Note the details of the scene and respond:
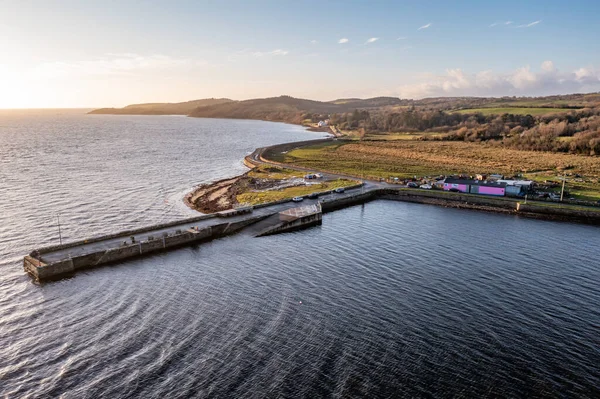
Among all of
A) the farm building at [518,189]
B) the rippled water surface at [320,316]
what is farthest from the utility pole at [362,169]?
the farm building at [518,189]

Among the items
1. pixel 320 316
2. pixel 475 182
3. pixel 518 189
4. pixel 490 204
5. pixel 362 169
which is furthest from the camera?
pixel 362 169

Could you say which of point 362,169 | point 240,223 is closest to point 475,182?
point 362,169

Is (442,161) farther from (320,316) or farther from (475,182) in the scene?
(320,316)

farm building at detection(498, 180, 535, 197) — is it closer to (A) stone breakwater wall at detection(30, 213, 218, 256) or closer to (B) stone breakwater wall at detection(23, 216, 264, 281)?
(B) stone breakwater wall at detection(23, 216, 264, 281)

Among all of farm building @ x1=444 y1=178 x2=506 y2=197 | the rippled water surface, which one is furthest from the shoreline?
the rippled water surface

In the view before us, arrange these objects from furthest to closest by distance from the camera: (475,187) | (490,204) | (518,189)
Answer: (475,187) → (518,189) → (490,204)

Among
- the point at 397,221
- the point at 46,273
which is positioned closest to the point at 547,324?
the point at 397,221

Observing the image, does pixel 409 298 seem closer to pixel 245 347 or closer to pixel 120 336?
pixel 245 347

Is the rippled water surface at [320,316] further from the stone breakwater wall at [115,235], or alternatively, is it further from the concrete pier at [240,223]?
the stone breakwater wall at [115,235]
